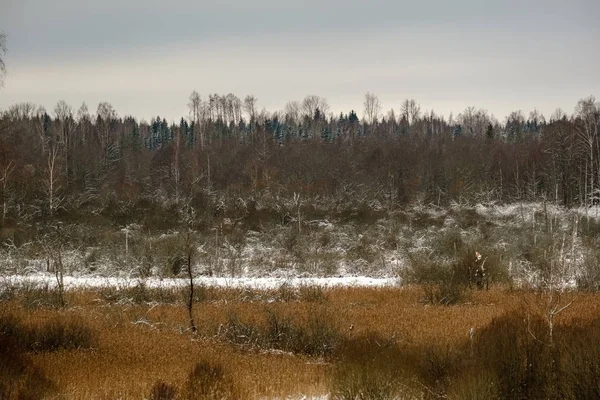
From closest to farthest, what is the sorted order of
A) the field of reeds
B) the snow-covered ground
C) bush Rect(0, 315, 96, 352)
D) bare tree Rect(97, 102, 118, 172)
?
the field of reeds → bush Rect(0, 315, 96, 352) → the snow-covered ground → bare tree Rect(97, 102, 118, 172)

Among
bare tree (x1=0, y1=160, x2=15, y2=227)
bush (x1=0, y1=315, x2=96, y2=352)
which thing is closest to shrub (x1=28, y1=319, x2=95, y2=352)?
bush (x1=0, y1=315, x2=96, y2=352)

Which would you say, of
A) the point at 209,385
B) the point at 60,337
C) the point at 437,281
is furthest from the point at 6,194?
the point at 209,385

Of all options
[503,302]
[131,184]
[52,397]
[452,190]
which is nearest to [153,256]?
[503,302]

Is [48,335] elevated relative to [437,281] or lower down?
elevated

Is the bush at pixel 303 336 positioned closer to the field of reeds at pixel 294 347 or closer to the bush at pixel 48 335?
the field of reeds at pixel 294 347

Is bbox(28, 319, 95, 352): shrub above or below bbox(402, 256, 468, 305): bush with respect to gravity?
above

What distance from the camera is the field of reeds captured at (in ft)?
23.6

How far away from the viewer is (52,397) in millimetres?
7520

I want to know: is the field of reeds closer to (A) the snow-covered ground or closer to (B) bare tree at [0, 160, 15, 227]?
(A) the snow-covered ground

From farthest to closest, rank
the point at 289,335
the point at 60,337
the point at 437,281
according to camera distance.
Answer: the point at 437,281, the point at 289,335, the point at 60,337

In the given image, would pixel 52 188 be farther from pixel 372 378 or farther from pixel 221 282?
pixel 372 378

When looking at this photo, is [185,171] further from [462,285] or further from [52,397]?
[52,397]

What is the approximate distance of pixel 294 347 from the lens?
11789mm

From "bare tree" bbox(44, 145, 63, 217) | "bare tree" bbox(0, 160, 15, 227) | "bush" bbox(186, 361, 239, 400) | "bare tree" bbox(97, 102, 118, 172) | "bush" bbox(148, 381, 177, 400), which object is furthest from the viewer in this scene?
"bare tree" bbox(97, 102, 118, 172)
